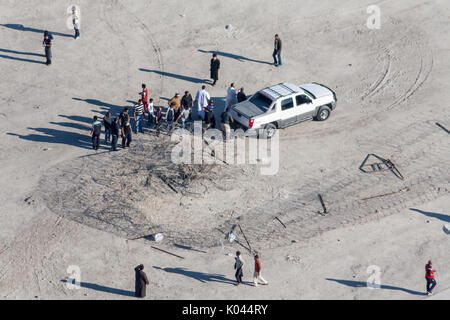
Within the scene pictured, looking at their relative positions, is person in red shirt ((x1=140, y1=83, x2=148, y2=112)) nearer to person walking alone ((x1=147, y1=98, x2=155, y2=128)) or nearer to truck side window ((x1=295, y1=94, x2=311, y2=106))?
person walking alone ((x1=147, y1=98, x2=155, y2=128))

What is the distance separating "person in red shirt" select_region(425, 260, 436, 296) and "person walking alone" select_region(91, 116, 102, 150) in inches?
533

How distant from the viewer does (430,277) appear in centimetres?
2175

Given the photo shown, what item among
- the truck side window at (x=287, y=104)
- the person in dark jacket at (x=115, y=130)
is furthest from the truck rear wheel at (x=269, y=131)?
the person in dark jacket at (x=115, y=130)

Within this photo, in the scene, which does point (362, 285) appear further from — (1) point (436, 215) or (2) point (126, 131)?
(2) point (126, 131)

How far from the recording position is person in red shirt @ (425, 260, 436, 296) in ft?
70.9

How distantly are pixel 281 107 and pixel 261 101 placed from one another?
92 centimetres

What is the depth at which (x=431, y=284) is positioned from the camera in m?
22.0

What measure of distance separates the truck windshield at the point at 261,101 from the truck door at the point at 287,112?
0.59m

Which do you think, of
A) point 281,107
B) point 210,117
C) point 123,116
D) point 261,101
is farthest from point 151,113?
point 281,107

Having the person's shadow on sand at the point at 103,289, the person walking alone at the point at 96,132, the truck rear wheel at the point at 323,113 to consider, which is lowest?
the person's shadow on sand at the point at 103,289

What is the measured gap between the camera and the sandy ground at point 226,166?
23.0 m

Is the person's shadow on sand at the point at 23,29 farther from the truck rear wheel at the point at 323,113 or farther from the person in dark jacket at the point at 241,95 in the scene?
the truck rear wheel at the point at 323,113

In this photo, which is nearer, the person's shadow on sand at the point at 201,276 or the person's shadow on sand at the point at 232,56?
the person's shadow on sand at the point at 201,276

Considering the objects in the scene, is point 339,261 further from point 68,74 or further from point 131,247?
point 68,74
